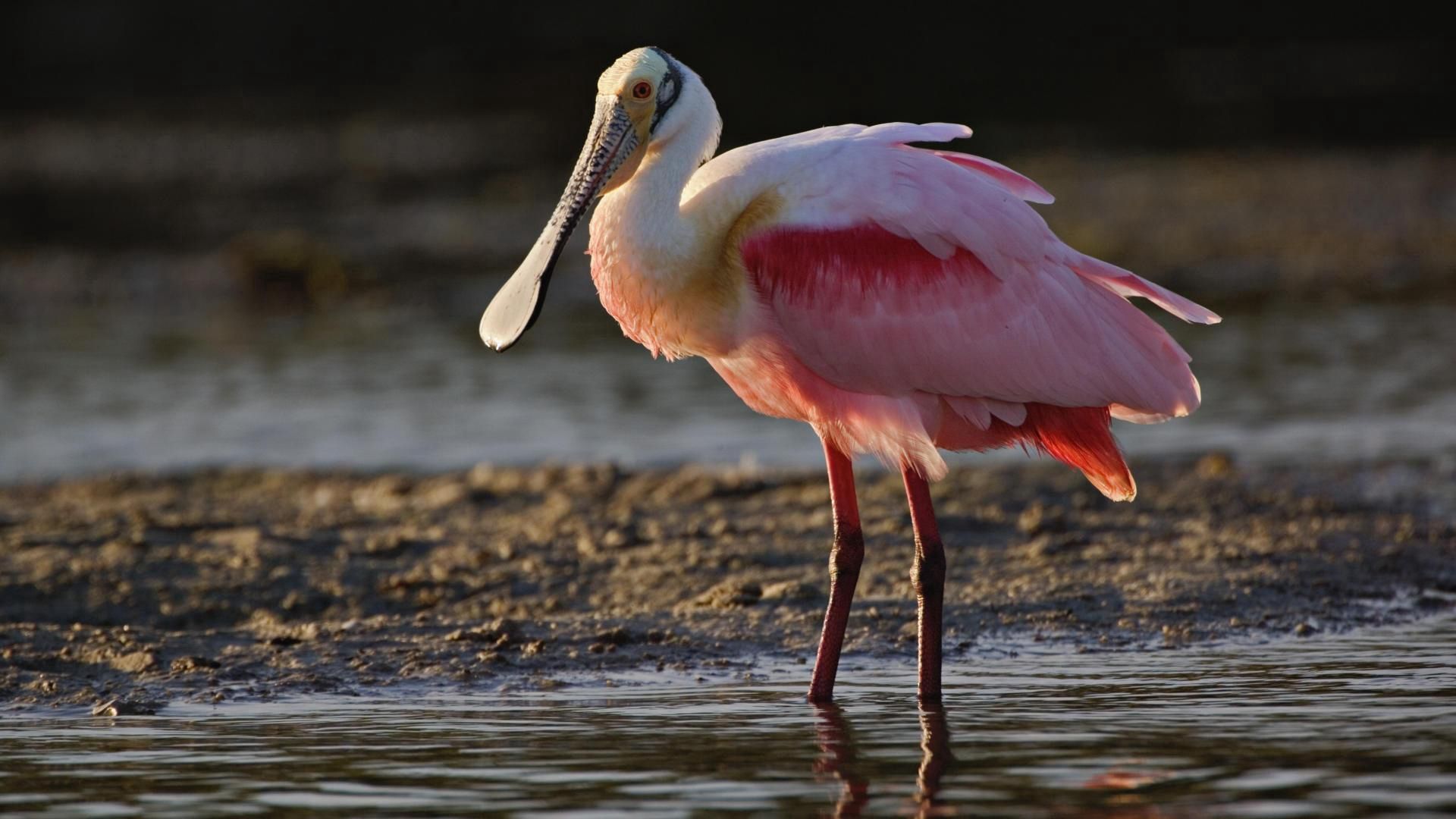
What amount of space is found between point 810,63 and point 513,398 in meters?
29.1

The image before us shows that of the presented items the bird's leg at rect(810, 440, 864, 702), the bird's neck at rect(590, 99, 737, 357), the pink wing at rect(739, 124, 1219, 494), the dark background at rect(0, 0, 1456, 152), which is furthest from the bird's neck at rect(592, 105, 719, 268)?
the dark background at rect(0, 0, 1456, 152)

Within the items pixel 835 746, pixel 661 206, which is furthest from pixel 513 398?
pixel 835 746

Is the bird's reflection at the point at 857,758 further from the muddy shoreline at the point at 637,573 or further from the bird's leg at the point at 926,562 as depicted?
the muddy shoreline at the point at 637,573

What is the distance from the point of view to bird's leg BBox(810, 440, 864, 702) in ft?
22.7

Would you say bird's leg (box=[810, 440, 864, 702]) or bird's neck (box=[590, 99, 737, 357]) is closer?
bird's neck (box=[590, 99, 737, 357])

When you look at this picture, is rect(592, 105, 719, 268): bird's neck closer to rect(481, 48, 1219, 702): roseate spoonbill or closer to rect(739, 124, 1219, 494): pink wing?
rect(481, 48, 1219, 702): roseate spoonbill

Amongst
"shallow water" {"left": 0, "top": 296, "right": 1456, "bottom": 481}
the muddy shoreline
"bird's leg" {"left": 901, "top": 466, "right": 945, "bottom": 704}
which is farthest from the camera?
"shallow water" {"left": 0, "top": 296, "right": 1456, "bottom": 481}

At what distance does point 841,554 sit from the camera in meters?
7.16

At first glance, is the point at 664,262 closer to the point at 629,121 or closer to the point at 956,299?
the point at 629,121

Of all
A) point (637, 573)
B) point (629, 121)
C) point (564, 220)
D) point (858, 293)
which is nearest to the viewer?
point (858, 293)

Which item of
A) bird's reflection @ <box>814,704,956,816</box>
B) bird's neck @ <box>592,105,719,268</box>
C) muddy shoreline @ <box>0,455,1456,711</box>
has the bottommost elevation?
bird's reflection @ <box>814,704,956,816</box>

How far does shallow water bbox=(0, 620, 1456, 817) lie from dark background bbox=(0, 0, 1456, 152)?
2189cm

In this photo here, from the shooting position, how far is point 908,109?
34.2 meters

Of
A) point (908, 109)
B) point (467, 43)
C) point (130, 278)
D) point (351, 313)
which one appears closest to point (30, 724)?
point (351, 313)
